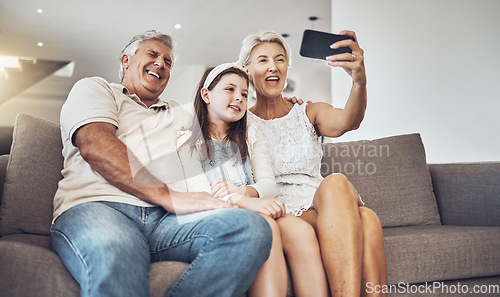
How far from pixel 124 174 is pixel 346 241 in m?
0.63

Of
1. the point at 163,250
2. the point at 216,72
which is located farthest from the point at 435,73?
the point at 163,250

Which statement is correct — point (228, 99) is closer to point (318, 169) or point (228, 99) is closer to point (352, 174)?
point (318, 169)

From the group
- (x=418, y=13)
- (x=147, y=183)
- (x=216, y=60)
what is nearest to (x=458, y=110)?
(x=418, y=13)

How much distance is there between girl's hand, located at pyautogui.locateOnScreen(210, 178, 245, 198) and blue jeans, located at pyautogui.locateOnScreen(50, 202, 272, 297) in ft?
0.48

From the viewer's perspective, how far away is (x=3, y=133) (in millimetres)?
1720

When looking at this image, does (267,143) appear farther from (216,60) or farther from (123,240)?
(216,60)

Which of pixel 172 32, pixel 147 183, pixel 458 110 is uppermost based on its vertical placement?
pixel 172 32

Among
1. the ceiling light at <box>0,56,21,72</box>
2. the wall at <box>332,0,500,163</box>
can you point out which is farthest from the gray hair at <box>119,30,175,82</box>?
→ the ceiling light at <box>0,56,21,72</box>

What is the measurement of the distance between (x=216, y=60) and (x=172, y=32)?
1673 mm

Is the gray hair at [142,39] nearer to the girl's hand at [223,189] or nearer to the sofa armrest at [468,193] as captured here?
the girl's hand at [223,189]

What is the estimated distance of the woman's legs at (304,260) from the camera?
1.16 metres

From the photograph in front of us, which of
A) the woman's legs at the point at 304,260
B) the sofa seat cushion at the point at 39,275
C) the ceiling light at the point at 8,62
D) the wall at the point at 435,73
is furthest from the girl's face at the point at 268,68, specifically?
the ceiling light at the point at 8,62

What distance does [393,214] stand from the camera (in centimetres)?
186

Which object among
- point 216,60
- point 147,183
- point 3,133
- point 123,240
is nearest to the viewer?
point 123,240
